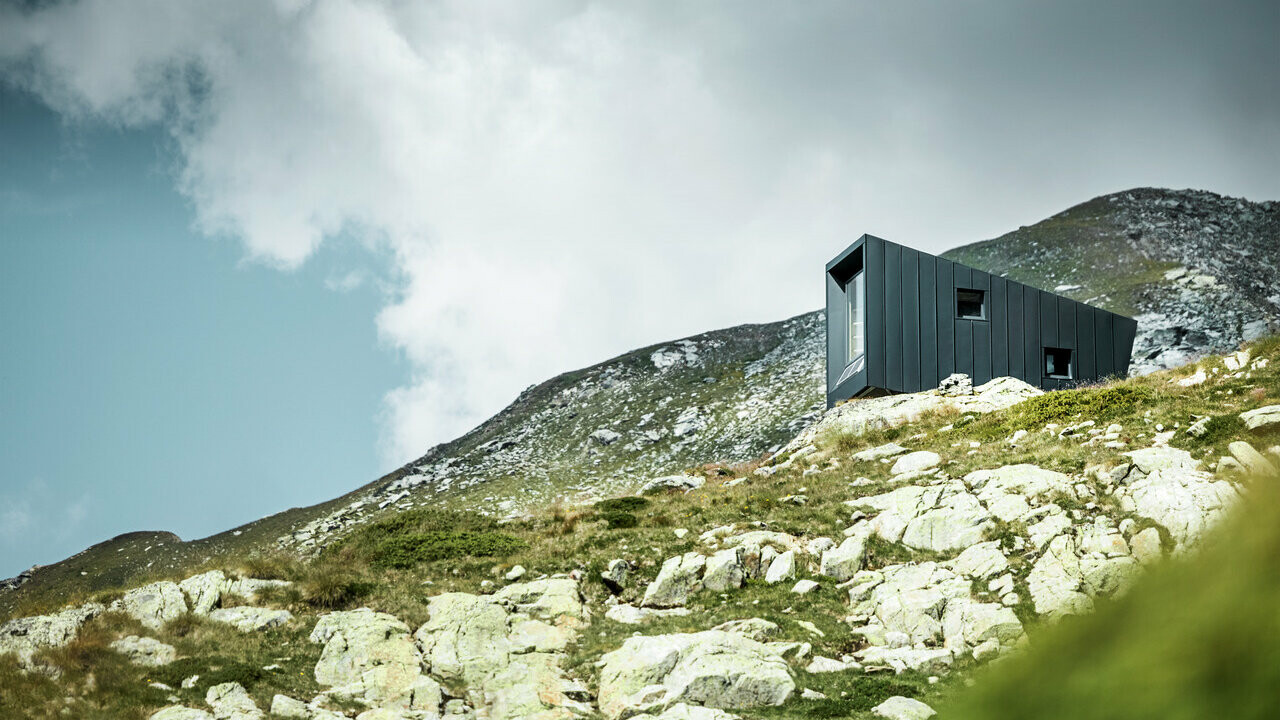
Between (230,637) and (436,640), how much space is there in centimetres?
398

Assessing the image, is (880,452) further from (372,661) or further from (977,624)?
(372,661)

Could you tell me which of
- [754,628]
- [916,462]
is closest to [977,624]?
[754,628]

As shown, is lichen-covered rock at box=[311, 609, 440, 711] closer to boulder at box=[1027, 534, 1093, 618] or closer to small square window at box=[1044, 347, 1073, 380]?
boulder at box=[1027, 534, 1093, 618]

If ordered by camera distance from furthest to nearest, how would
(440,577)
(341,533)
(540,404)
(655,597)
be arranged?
(540,404) < (341,533) < (440,577) < (655,597)

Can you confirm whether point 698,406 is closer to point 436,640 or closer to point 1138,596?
point 436,640

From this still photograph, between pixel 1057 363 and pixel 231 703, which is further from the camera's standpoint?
pixel 1057 363

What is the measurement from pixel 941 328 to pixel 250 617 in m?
31.1

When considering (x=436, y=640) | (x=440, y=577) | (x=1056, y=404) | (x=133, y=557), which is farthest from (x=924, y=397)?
(x=133, y=557)

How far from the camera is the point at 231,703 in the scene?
43.1 ft

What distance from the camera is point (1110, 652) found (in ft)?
8.13

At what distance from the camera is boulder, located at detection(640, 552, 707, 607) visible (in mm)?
18250

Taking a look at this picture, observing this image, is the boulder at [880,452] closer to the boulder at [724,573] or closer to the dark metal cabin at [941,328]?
the dark metal cabin at [941,328]

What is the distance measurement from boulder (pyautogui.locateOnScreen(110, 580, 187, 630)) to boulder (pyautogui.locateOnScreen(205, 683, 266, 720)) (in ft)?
11.7

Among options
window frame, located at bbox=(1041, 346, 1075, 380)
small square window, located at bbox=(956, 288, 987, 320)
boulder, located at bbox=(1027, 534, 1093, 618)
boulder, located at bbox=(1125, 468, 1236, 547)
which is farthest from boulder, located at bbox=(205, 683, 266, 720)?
window frame, located at bbox=(1041, 346, 1075, 380)
